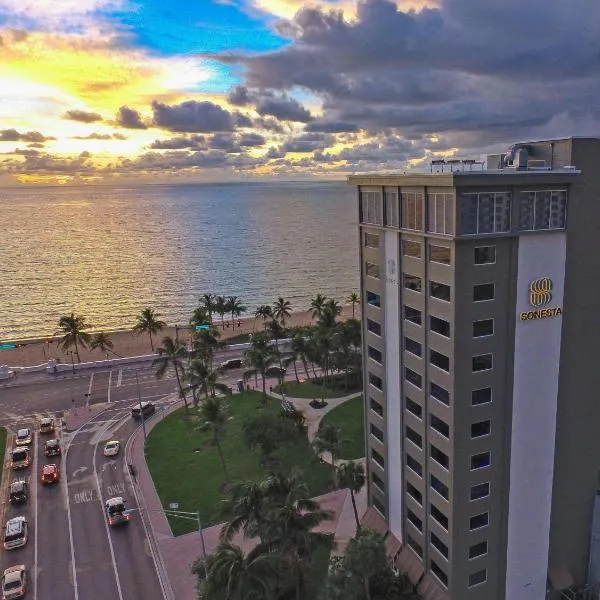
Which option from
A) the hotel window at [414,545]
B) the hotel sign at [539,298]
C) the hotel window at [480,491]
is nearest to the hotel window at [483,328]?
Result: the hotel sign at [539,298]

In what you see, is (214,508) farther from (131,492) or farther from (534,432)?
(534,432)

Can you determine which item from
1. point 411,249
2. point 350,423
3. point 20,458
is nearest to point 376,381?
point 411,249

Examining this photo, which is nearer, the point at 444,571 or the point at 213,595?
the point at 213,595

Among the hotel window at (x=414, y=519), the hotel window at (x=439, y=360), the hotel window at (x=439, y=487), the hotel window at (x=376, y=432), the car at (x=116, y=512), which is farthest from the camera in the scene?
the car at (x=116, y=512)

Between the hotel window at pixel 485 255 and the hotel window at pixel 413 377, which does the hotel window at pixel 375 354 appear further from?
the hotel window at pixel 485 255

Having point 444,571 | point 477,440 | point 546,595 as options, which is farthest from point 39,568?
point 546,595

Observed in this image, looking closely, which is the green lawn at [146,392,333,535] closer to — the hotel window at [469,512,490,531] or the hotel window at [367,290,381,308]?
the hotel window at [469,512,490,531]
